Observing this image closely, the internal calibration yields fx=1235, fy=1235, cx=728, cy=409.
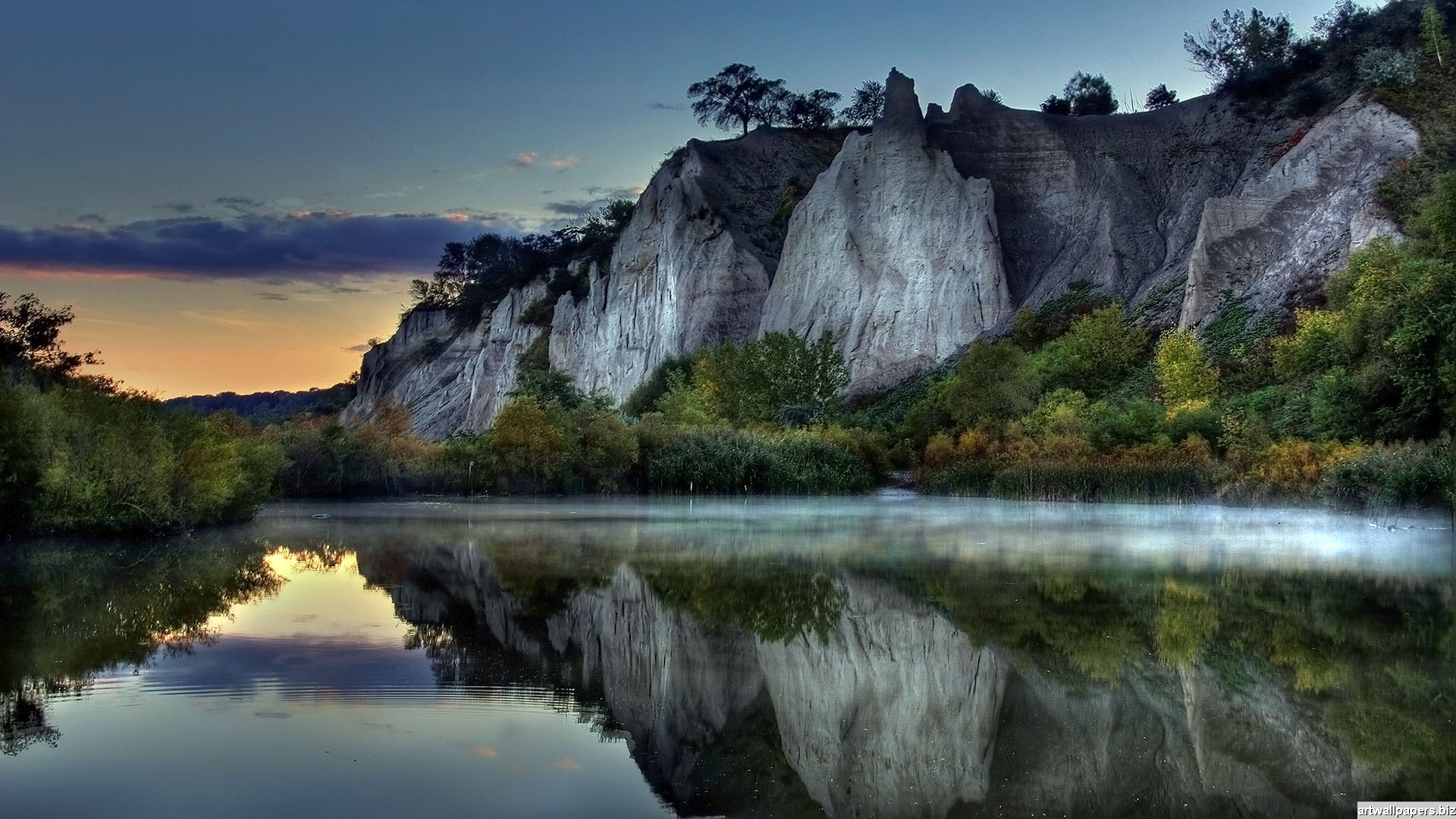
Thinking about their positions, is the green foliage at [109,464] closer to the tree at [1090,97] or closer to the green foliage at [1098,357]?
the green foliage at [1098,357]

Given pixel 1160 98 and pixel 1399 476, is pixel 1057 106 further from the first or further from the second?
pixel 1399 476

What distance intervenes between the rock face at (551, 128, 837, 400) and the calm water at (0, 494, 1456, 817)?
5098cm

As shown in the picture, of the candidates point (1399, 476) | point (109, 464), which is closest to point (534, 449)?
point (109, 464)

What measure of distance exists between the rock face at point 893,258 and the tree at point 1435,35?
19172 millimetres

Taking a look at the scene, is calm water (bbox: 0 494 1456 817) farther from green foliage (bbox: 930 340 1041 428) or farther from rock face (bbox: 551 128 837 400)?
rock face (bbox: 551 128 837 400)

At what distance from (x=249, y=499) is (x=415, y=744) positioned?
23.0 metres

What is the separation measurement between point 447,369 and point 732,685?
265 feet

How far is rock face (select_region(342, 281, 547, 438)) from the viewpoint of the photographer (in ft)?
266

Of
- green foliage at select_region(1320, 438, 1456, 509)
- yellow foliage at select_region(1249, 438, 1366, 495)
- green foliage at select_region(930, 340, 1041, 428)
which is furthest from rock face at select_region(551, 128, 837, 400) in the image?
green foliage at select_region(1320, 438, 1456, 509)

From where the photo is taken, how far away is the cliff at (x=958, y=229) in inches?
1836

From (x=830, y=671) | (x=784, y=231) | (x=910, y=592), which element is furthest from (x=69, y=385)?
(x=784, y=231)

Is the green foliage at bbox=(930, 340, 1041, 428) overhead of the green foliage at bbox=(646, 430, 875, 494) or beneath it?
overhead

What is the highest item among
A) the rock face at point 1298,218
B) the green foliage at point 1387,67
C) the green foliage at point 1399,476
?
the green foliage at point 1387,67

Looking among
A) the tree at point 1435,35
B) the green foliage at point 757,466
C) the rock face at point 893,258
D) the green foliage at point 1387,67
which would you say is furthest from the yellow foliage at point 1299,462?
the rock face at point 893,258
